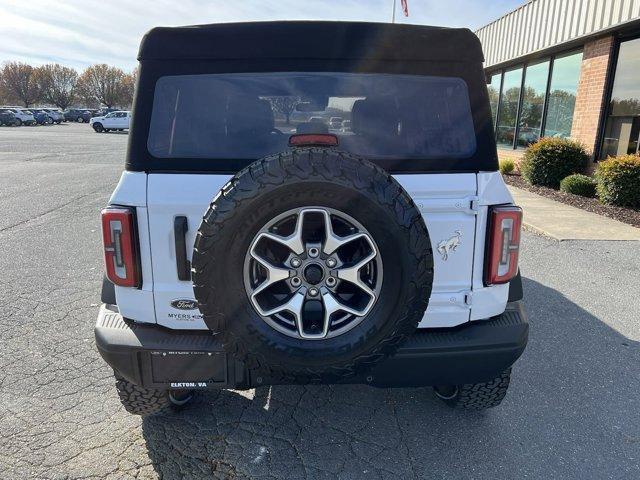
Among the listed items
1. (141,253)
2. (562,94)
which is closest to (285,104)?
(141,253)

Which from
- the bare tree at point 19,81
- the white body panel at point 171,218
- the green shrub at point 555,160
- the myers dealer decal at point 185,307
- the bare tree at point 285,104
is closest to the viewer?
the white body panel at point 171,218

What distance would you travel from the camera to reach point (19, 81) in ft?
266

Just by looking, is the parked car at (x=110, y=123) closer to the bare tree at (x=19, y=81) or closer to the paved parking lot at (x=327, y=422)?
the paved parking lot at (x=327, y=422)

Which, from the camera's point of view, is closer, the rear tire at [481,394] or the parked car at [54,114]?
the rear tire at [481,394]

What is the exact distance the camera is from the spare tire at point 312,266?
→ 1.83 m

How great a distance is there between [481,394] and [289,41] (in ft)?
7.23

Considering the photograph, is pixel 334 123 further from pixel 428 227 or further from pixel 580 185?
pixel 580 185

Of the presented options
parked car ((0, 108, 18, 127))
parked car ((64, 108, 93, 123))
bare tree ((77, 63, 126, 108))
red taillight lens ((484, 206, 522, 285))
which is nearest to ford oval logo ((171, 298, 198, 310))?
red taillight lens ((484, 206, 522, 285))

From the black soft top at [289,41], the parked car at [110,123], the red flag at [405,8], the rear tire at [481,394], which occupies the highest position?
the red flag at [405,8]

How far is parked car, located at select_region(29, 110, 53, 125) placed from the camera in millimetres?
48050

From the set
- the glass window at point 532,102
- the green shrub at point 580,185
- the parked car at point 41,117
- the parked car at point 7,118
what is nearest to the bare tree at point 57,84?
the parked car at point 41,117

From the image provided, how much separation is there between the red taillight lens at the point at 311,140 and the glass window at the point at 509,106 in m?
14.3

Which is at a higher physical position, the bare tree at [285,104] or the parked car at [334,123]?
the bare tree at [285,104]

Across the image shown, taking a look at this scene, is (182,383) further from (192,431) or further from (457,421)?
(457,421)
